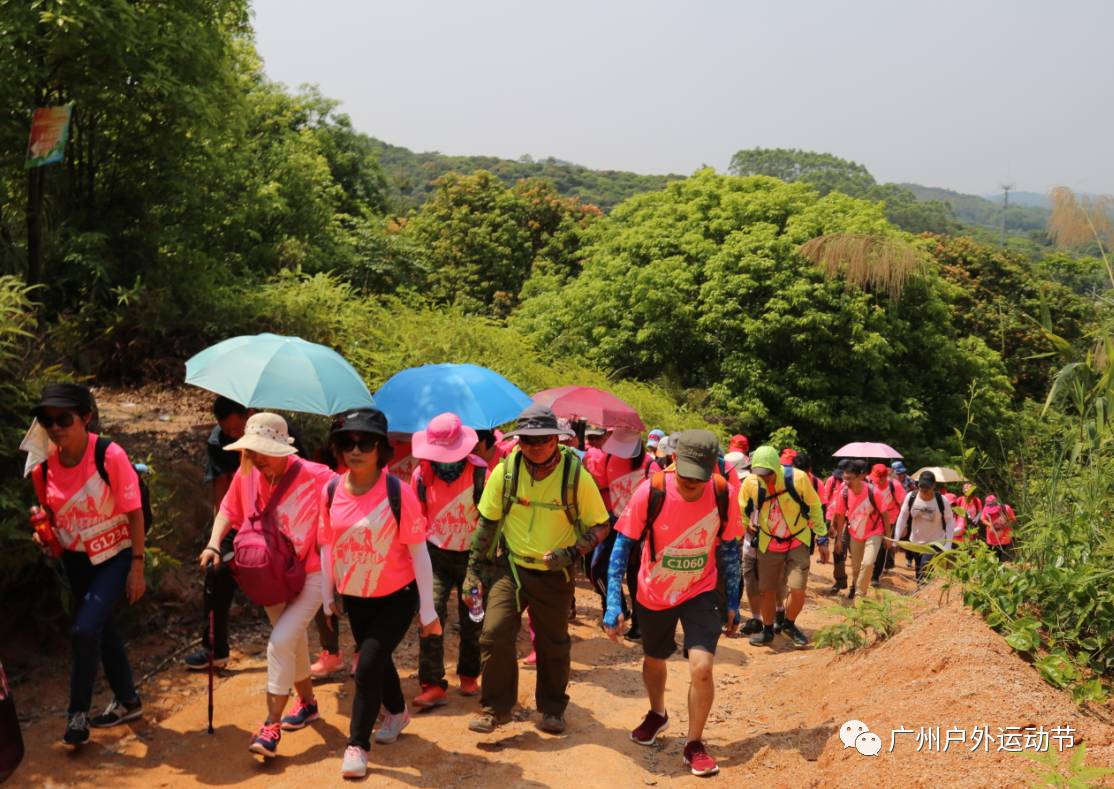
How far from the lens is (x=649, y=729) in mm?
6023

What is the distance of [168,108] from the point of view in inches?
400

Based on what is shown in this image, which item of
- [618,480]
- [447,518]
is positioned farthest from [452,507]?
[618,480]

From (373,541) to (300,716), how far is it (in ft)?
4.52

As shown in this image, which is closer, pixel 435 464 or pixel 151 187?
pixel 435 464

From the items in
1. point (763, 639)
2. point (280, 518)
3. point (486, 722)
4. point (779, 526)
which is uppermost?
point (280, 518)

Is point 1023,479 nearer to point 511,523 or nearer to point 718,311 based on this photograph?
point 511,523

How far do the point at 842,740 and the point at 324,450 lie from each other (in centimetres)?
445

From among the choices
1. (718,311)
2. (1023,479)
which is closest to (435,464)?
(1023,479)

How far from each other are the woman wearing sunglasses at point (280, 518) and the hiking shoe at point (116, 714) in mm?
938

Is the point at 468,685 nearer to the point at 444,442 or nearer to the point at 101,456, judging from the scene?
the point at 444,442

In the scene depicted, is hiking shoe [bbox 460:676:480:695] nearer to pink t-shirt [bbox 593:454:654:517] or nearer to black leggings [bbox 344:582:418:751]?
black leggings [bbox 344:582:418:751]

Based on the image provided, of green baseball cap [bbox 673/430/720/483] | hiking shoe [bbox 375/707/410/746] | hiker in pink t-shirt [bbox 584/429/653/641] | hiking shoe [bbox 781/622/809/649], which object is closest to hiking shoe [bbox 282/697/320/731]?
hiking shoe [bbox 375/707/410/746]

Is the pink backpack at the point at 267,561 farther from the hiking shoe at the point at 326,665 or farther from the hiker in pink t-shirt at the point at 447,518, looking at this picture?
the hiking shoe at the point at 326,665

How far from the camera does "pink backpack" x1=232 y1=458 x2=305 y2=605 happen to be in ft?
16.9
